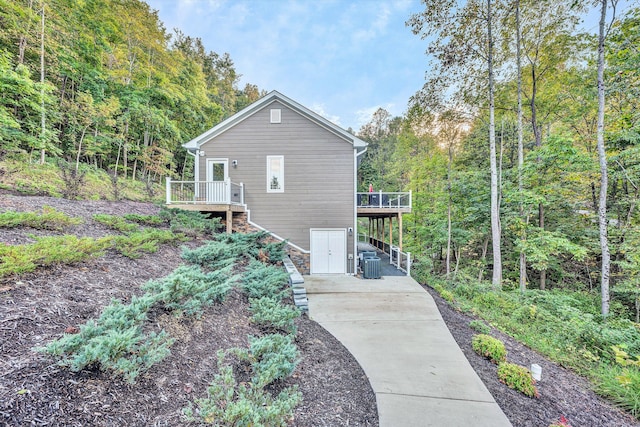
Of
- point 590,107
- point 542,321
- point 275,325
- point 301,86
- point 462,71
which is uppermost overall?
point 301,86

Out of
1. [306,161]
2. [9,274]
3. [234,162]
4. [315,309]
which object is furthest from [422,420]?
[234,162]

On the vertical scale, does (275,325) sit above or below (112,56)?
below

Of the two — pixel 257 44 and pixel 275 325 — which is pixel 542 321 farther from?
pixel 257 44

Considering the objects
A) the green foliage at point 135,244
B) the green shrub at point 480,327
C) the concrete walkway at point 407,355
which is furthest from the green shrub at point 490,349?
the green foliage at point 135,244

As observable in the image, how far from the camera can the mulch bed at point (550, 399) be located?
2.97 metres

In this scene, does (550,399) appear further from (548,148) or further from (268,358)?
(548,148)

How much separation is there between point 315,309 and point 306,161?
5502 millimetres

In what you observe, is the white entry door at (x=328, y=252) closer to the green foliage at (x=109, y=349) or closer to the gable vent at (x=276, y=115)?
the gable vent at (x=276, y=115)

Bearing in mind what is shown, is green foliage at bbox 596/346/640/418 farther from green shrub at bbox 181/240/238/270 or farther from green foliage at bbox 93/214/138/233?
green foliage at bbox 93/214/138/233

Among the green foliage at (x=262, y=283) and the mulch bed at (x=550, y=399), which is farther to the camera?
Result: the green foliage at (x=262, y=283)

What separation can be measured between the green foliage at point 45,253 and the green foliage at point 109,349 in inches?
48.3

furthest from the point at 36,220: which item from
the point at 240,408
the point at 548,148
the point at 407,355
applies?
the point at 548,148

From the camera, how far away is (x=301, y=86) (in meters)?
18.3

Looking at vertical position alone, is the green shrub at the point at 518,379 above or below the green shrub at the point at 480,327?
above
